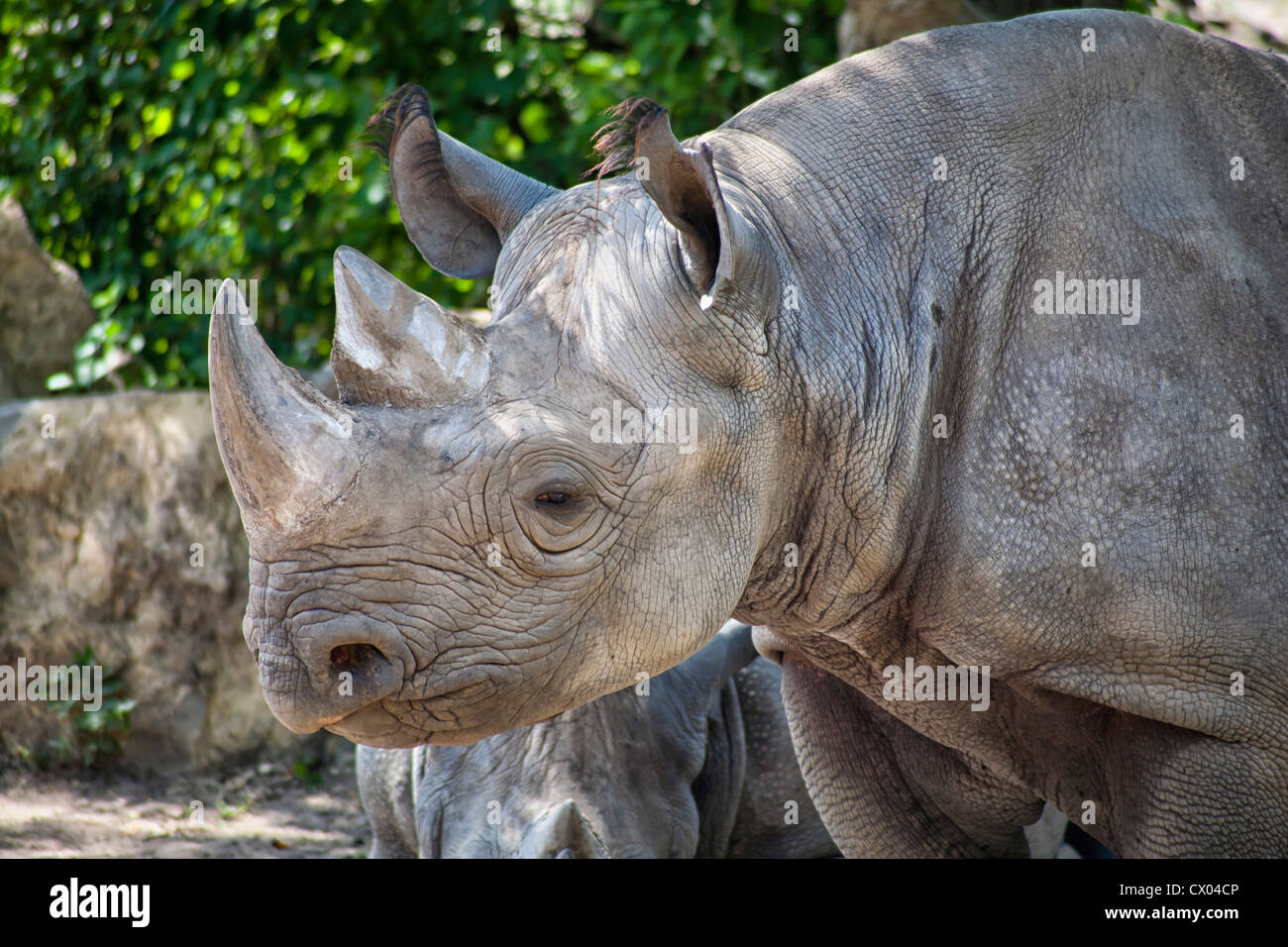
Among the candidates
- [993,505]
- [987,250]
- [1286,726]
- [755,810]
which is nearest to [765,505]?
[993,505]

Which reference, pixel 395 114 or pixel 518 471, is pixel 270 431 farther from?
pixel 395 114

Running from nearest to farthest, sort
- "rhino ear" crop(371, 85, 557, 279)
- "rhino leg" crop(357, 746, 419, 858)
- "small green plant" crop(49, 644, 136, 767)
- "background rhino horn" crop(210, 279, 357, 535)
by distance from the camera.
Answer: "background rhino horn" crop(210, 279, 357, 535) < "rhino ear" crop(371, 85, 557, 279) < "rhino leg" crop(357, 746, 419, 858) < "small green plant" crop(49, 644, 136, 767)

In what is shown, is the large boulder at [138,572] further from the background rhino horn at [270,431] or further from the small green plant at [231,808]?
the background rhino horn at [270,431]

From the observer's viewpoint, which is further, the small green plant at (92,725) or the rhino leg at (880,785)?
the small green plant at (92,725)

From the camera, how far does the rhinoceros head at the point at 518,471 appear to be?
2557 millimetres

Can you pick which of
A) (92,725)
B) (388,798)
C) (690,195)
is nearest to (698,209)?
(690,195)

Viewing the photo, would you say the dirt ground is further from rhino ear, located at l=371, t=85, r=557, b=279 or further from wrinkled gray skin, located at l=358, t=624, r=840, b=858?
rhino ear, located at l=371, t=85, r=557, b=279

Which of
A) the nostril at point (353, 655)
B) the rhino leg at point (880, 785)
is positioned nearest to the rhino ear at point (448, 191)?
the nostril at point (353, 655)

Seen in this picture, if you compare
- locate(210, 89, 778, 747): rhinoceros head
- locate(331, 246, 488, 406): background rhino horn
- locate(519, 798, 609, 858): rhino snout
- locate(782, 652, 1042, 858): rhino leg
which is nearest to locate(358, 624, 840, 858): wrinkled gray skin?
locate(519, 798, 609, 858): rhino snout

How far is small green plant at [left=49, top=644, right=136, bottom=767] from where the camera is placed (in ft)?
23.9

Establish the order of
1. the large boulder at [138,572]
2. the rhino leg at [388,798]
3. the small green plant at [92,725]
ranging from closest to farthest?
the rhino leg at [388,798] → the small green plant at [92,725] → the large boulder at [138,572]

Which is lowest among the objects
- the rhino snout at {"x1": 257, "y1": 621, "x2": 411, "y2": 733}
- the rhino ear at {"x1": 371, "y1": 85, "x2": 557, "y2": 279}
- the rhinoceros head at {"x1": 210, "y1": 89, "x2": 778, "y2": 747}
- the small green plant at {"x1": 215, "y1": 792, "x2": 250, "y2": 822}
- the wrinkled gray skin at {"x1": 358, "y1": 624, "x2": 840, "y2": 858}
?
the small green plant at {"x1": 215, "y1": 792, "x2": 250, "y2": 822}

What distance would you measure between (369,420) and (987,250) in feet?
4.37
